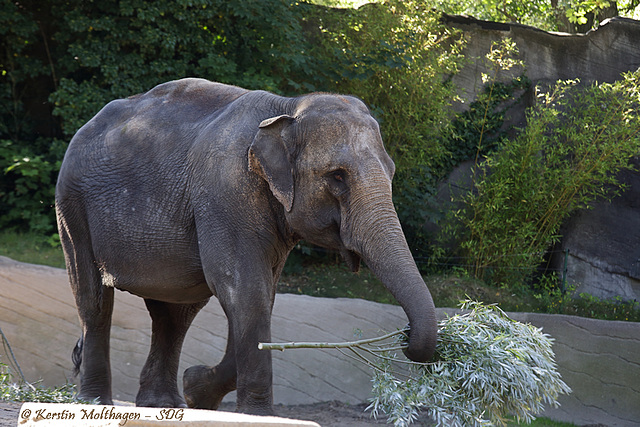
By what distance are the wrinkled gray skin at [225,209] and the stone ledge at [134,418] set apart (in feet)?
3.80

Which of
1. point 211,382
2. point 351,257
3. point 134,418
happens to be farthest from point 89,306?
point 134,418

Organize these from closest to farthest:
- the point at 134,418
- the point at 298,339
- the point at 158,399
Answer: the point at 134,418 < the point at 158,399 < the point at 298,339

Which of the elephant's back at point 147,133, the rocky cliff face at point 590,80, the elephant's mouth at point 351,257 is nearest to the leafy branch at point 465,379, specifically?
the elephant's mouth at point 351,257

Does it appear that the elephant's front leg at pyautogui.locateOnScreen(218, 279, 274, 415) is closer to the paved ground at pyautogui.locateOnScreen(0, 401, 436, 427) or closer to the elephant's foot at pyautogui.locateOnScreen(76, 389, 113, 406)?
the elephant's foot at pyautogui.locateOnScreen(76, 389, 113, 406)

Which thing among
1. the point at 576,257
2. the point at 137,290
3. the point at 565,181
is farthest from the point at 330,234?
the point at 576,257

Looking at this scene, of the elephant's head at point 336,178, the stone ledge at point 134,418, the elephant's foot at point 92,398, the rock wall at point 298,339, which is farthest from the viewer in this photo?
the rock wall at point 298,339

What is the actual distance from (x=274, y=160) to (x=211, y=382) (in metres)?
1.74

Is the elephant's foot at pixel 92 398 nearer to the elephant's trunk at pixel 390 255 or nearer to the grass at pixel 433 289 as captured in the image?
the elephant's trunk at pixel 390 255

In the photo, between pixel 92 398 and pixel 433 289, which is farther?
pixel 433 289

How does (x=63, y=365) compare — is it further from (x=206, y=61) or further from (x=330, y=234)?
(x=330, y=234)

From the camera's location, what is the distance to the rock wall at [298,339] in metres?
7.50

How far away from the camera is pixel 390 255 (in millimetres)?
3848

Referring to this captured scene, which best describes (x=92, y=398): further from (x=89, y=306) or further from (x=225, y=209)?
(x=225, y=209)

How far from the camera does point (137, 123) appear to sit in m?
4.96
